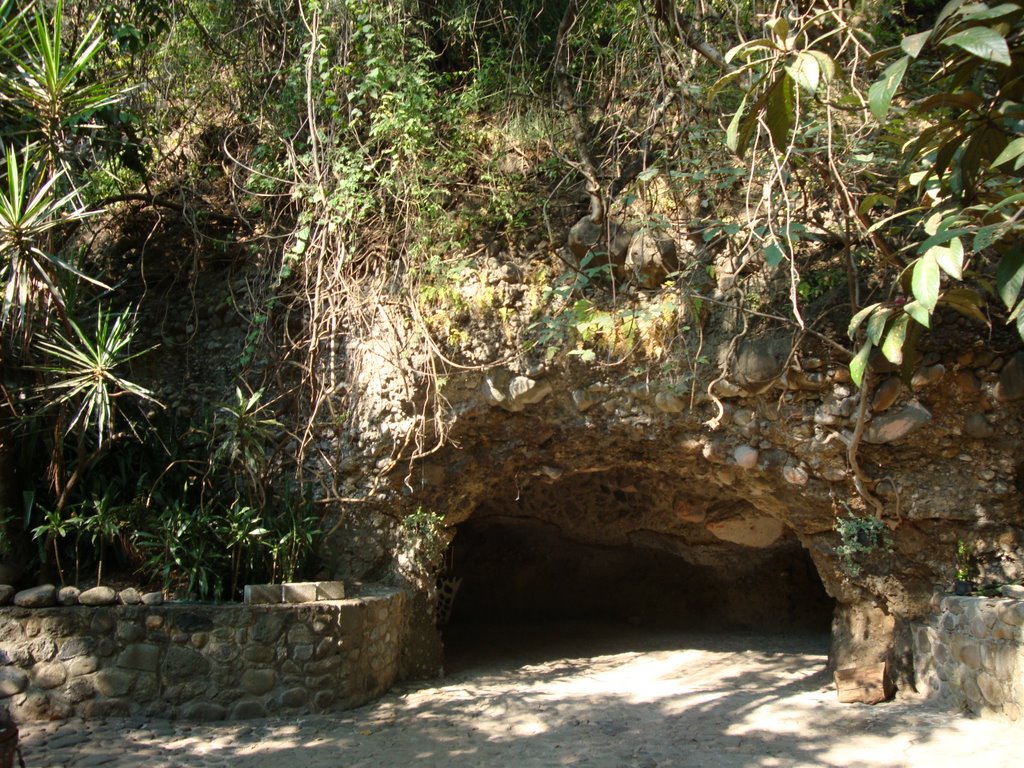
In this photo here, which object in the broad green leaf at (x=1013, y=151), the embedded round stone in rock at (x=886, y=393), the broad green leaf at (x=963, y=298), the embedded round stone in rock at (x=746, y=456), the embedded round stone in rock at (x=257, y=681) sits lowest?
the embedded round stone in rock at (x=257, y=681)

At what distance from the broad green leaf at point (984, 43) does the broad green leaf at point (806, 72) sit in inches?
18.3

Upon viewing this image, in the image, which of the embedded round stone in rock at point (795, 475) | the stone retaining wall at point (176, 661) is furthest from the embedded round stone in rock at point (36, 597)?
the embedded round stone in rock at point (795, 475)

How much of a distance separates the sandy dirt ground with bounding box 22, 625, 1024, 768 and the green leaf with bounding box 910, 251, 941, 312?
198 centimetres

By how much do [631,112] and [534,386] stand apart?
6.50ft

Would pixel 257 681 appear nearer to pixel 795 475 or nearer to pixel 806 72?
pixel 795 475

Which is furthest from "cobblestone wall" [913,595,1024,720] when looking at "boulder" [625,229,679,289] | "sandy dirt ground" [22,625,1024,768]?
"boulder" [625,229,679,289]

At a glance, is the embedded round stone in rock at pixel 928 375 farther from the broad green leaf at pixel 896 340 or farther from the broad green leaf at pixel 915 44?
the broad green leaf at pixel 915 44

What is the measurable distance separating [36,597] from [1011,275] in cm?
468

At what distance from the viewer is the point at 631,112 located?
5547mm

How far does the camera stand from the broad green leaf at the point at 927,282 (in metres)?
2.73

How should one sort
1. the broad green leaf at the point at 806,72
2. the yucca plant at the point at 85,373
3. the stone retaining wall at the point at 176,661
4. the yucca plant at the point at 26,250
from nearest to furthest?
the broad green leaf at the point at 806,72, the yucca plant at the point at 26,250, the stone retaining wall at the point at 176,661, the yucca plant at the point at 85,373

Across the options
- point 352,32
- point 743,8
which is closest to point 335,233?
point 352,32

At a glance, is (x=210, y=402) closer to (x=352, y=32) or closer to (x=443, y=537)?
(x=443, y=537)

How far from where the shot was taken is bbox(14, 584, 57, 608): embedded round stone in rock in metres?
4.31
